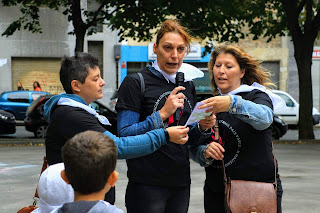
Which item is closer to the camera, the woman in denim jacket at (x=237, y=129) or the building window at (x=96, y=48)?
the woman in denim jacket at (x=237, y=129)

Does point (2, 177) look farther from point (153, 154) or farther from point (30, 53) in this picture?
point (30, 53)

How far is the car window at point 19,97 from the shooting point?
20875 millimetres

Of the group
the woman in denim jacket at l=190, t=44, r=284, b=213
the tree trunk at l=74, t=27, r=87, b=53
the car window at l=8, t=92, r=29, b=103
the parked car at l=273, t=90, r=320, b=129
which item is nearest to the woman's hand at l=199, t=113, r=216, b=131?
the woman in denim jacket at l=190, t=44, r=284, b=213

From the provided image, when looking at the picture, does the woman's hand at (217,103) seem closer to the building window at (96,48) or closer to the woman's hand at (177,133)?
the woman's hand at (177,133)

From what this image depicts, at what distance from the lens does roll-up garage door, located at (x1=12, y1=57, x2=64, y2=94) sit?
94.7ft

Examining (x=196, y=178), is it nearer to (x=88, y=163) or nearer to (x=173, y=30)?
(x=173, y=30)

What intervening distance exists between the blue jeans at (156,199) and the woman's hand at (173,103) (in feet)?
1.64

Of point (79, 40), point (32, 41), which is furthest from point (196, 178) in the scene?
point (32, 41)

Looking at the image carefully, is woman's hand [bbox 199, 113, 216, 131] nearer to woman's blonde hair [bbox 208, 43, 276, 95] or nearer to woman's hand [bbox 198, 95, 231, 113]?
woman's hand [bbox 198, 95, 231, 113]

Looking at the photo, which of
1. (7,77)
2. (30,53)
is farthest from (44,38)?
(7,77)

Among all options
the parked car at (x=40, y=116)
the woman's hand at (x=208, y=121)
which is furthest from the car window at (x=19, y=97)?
the woman's hand at (x=208, y=121)

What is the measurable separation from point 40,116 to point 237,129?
13.9 meters

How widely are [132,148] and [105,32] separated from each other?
2709 cm

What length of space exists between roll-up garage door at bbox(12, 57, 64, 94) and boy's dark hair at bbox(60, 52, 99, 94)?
26052mm
